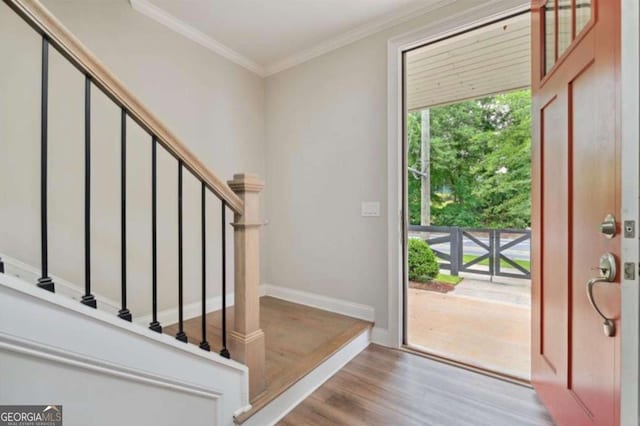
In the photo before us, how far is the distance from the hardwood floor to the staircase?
471mm

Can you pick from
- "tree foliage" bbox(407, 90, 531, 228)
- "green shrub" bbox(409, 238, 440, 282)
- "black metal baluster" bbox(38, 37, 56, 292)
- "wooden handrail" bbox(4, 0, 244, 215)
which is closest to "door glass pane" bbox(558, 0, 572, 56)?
"wooden handrail" bbox(4, 0, 244, 215)

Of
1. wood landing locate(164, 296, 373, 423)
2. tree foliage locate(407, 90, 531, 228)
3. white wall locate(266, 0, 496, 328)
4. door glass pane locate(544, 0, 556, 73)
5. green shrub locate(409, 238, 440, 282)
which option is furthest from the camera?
tree foliage locate(407, 90, 531, 228)

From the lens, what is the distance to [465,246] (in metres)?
5.42

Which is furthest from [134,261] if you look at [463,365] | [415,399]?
[463,365]

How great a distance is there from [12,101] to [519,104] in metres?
8.59

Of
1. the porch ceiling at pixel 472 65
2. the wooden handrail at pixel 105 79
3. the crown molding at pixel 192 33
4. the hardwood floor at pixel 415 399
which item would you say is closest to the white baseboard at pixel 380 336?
the hardwood floor at pixel 415 399

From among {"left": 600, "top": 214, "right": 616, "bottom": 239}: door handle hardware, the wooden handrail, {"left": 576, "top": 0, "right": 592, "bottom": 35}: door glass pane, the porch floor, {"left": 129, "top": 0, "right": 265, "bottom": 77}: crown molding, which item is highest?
{"left": 129, "top": 0, "right": 265, "bottom": 77}: crown molding

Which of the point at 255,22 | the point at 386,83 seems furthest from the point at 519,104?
the point at 255,22

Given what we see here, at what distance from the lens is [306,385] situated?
5.61 ft

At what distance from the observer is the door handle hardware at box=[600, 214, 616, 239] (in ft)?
2.94

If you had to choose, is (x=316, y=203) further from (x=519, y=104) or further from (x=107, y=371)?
(x=519, y=104)

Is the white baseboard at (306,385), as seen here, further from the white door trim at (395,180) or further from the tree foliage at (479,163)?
the tree foliage at (479,163)

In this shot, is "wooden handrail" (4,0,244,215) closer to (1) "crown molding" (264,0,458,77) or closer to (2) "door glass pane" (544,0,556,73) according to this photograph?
(2) "door glass pane" (544,0,556,73)

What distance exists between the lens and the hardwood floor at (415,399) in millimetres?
1518
